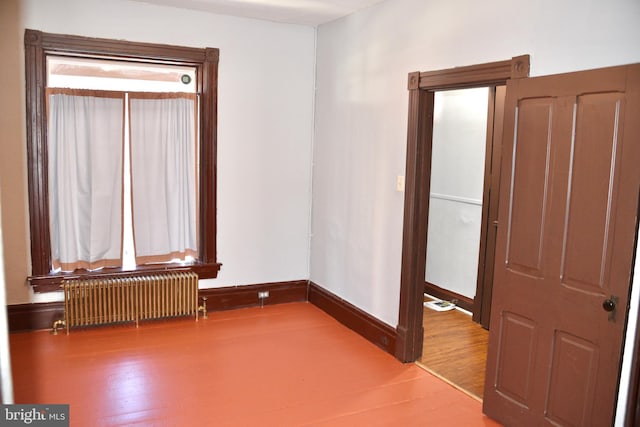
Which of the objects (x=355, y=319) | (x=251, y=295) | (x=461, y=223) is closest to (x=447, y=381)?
(x=355, y=319)

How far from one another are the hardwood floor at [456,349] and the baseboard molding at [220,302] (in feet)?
4.76

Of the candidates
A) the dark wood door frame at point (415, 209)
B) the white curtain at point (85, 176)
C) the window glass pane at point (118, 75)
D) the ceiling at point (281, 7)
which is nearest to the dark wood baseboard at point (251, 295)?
the white curtain at point (85, 176)

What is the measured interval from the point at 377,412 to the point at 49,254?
3.19 metres

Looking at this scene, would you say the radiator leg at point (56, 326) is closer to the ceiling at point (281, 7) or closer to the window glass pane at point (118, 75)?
the window glass pane at point (118, 75)

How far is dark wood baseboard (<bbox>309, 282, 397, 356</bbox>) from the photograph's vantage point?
14.7 ft

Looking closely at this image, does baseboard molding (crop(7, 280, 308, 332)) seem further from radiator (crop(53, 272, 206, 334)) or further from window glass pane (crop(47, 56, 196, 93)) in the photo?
window glass pane (crop(47, 56, 196, 93))

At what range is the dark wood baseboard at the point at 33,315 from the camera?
4.62 m

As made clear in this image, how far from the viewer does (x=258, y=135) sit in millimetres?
5434

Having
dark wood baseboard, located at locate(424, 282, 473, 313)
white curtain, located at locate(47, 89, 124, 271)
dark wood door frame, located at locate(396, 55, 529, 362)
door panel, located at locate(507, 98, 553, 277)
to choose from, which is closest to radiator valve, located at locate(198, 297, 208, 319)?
white curtain, located at locate(47, 89, 124, 271)

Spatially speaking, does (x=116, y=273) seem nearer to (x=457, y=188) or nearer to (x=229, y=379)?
(x=229, y=379)

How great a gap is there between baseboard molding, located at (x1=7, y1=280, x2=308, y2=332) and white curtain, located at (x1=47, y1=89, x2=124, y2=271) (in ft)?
1.38

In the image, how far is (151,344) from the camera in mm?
4512

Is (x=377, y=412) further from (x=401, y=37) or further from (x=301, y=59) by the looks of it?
(x=301, y=59)

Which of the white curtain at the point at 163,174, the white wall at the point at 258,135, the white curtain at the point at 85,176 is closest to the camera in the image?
the white curtain at the point at 85,176
